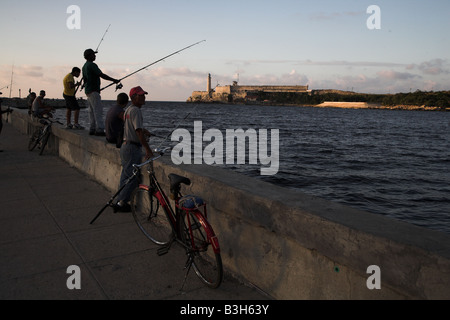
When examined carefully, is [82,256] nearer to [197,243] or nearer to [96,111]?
[197,243]

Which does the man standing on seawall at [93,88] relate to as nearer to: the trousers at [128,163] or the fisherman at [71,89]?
the fisherman at [71,89]

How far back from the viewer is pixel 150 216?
5.31m

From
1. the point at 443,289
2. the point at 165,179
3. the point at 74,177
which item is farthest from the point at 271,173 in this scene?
the point at 443,289

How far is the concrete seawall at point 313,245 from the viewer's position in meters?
2.50

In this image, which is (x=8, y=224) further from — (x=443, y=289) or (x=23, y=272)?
(x=443, y=289)

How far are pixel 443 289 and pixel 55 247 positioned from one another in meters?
4.25

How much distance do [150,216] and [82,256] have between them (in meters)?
1.07

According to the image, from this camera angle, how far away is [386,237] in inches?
105

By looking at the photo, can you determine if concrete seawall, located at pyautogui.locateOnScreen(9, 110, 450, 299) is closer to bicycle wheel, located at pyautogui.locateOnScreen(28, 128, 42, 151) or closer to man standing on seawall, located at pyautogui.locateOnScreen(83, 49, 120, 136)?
man standing on seawall, located at pyautogui.locateOnScreen(83, 49, 120, 136)

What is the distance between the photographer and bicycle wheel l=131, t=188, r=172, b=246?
5.11 meters

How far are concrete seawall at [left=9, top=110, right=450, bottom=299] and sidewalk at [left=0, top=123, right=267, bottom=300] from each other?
38 cm

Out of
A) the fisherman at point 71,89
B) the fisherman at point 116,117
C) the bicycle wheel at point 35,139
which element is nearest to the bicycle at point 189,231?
the fisherman at point 116,117

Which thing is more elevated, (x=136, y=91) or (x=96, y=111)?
(x=136, y=91)

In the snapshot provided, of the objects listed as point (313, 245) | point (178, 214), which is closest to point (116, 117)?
point (178, 214)
